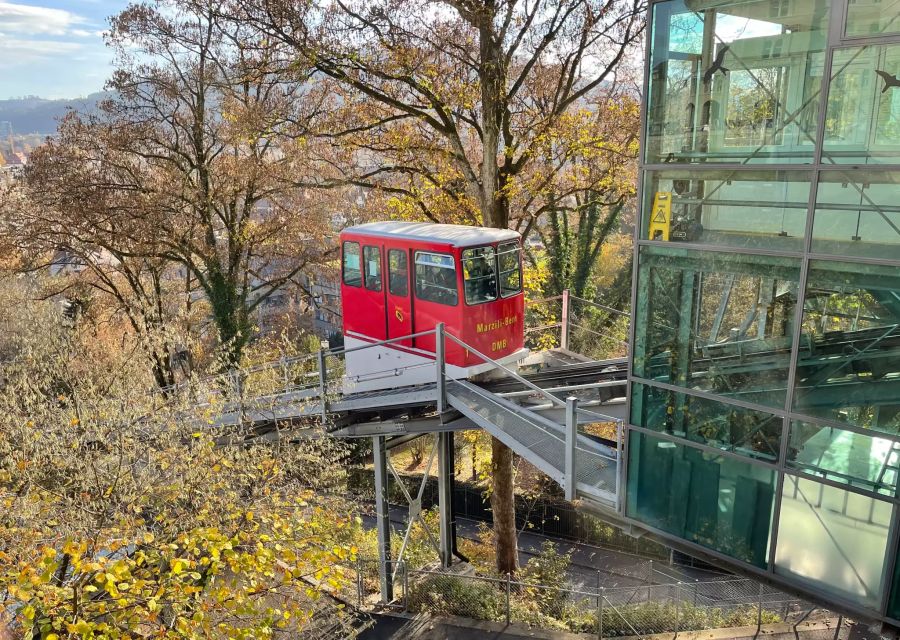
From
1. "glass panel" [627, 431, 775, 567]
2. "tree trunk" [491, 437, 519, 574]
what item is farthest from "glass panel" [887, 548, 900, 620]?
"tree trunk" [491, 437, 519, 574]

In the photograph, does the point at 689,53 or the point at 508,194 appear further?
the point at 508,194

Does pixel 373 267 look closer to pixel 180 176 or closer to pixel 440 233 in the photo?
pixel 440 233

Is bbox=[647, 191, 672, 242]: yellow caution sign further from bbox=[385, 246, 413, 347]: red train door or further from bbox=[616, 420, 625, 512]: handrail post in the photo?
bbox=[385, 246, 413, 347]: red train door

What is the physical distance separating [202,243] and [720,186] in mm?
17681

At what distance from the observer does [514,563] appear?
1382 centimetres

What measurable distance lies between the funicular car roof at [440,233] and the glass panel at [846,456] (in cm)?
516

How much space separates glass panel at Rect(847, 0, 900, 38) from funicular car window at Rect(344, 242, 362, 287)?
7.62 m

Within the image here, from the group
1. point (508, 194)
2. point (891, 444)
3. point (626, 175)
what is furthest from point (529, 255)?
point (891, 444)

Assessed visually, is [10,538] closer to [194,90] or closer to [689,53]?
[689,53]

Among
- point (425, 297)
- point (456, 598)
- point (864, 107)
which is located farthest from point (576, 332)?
point (864, 107)

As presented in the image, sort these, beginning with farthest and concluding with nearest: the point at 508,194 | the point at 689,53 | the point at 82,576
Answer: the point at 508,194 < the point at 82,576 < the point at 689,53

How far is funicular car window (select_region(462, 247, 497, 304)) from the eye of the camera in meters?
9.71

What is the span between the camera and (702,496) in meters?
6.88

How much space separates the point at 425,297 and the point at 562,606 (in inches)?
262
